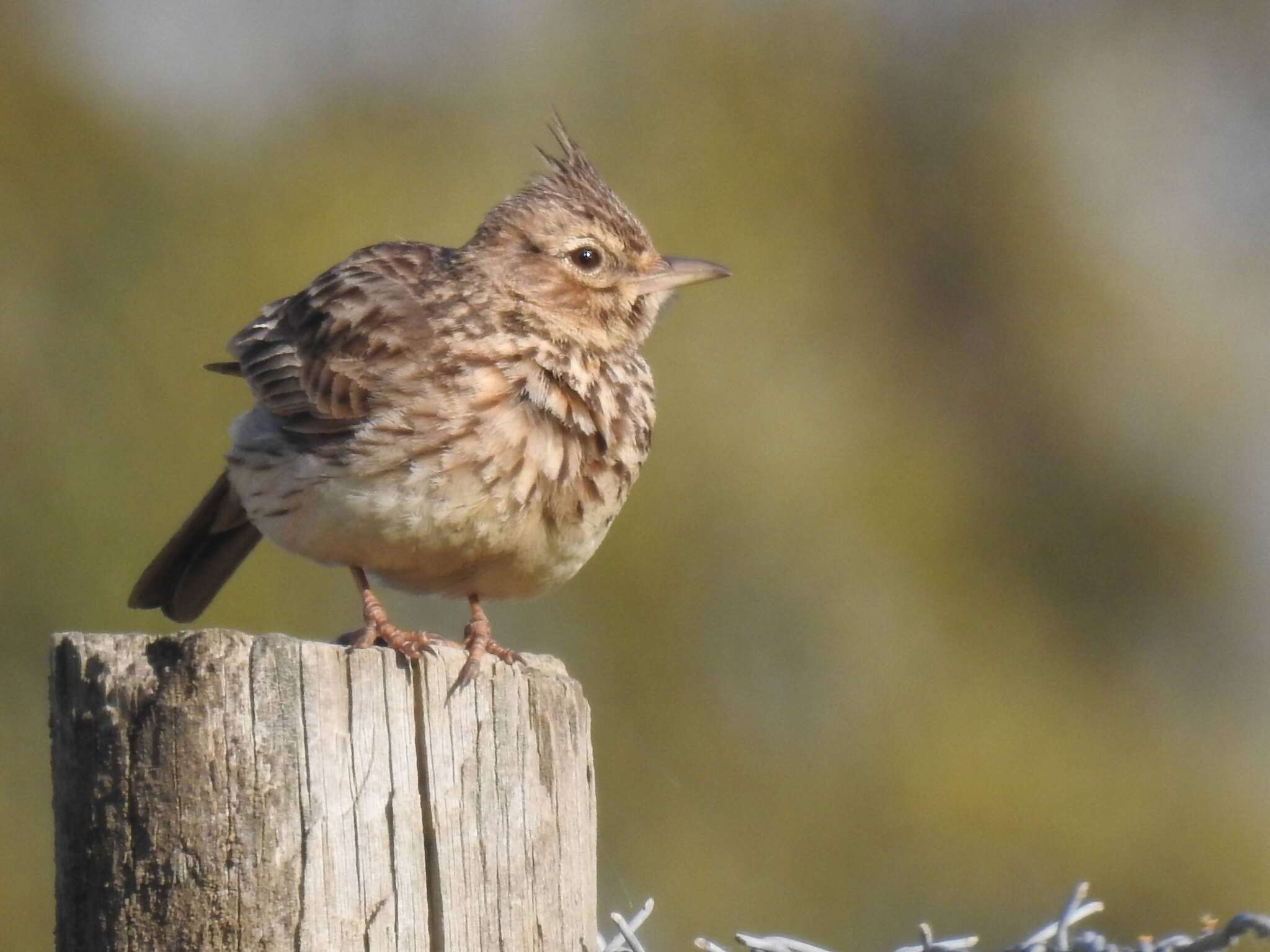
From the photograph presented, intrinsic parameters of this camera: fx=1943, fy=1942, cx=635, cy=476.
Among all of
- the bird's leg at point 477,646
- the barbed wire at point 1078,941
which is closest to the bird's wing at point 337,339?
the bird's leg at point 477,646

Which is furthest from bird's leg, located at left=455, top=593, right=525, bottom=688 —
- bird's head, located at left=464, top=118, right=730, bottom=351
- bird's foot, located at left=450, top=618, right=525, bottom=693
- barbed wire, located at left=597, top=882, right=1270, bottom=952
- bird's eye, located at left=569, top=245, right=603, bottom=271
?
bird's eye, located at left=569, top=245, right=603, bottom=271

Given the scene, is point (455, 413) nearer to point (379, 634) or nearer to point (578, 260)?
point (379, 634)

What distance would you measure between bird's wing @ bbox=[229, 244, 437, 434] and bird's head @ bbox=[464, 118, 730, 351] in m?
0.30

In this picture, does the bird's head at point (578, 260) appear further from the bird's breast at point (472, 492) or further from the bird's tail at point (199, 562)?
the bird's tail at point (199, 562)

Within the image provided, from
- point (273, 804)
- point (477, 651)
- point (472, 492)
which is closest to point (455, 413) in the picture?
point (472, 492)

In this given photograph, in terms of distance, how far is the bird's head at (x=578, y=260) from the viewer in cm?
618

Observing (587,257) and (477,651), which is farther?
(587,257)

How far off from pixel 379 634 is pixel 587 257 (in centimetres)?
174

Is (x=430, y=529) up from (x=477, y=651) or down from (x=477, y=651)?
up

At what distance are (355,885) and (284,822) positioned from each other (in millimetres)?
178

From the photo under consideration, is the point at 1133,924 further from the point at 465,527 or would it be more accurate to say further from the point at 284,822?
the point at 284,822

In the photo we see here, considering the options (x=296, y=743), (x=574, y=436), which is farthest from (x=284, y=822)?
(x=574, y=436)

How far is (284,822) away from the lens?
3.31 metres

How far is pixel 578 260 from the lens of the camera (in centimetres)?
631
